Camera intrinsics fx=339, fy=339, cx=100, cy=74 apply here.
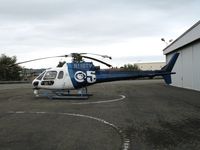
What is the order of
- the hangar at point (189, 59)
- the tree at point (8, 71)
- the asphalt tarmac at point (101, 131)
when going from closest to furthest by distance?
the asphalt tarmac at point (101, 131)
the hangar at point (189, 59)
the tree at point (8, 71)

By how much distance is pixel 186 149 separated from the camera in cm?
802

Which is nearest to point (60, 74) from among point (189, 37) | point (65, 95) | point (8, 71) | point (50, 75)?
point (50, 75)

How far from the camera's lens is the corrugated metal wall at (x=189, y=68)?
31.4m

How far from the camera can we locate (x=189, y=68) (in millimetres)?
34812

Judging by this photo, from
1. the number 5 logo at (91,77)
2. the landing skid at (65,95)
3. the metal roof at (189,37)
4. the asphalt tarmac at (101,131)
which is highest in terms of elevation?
the metal roof at (189,37)

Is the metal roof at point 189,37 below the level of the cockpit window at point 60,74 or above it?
above

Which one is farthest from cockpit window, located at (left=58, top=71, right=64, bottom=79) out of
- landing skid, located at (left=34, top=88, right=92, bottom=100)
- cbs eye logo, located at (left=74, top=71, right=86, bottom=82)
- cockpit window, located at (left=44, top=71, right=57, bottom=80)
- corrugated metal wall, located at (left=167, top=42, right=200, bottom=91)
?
corrugated metal wall, located at (left=167, top=42, right=200, bottom=91)

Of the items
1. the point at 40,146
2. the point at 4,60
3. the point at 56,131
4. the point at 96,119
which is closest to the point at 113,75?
the point at 96,119

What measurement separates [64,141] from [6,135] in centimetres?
Answer: 198

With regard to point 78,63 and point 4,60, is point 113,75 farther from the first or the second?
point 4,60

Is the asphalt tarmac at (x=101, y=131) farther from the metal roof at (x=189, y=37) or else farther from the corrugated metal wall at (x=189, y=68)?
the corrugated metal wall at (x=189, y=68)

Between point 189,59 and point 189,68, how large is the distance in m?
0.93

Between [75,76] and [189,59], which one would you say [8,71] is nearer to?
[189,59]

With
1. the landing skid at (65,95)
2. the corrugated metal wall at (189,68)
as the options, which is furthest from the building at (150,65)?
the landing skid at (65,95)
